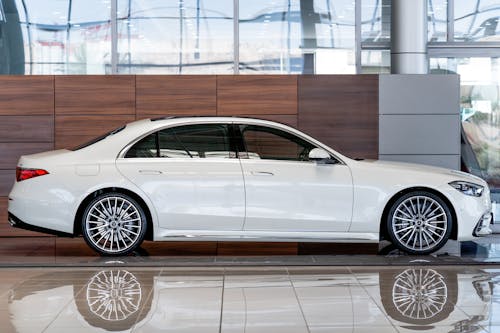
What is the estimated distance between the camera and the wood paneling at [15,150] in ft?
35.9

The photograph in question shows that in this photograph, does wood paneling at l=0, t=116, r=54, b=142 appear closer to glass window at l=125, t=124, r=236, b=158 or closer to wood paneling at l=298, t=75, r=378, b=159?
glass window at l=125, t=124, r=236, b=158

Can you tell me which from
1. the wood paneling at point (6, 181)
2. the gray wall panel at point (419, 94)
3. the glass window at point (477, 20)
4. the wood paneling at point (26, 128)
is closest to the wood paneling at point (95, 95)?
the wood paneling at point (26, 128)

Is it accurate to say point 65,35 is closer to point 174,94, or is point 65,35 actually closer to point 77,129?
point 77,129

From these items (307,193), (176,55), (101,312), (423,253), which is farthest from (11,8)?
(101,312)

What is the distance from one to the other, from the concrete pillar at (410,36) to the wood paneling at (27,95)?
167 inches

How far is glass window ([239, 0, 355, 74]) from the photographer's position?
1268cm

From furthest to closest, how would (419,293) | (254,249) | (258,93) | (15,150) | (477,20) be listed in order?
(477,20) → (258,93) → (15,150) → (254,249) → (419,293)

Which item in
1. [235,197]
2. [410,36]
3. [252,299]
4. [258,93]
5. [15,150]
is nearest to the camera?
[252,299]

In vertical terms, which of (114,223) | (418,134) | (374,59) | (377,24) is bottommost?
(114,223)

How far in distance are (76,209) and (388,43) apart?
18.7ft

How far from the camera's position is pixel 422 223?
884 centimetres

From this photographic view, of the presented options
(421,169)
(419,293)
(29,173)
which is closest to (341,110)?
(421,169)

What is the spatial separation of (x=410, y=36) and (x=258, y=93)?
2.10m

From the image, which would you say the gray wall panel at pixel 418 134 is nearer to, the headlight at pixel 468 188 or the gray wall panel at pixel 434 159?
the gray wall panel at pixel 434 159
